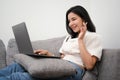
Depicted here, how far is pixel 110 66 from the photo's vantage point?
4.99 ft

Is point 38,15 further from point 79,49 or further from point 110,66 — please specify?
point 110,66

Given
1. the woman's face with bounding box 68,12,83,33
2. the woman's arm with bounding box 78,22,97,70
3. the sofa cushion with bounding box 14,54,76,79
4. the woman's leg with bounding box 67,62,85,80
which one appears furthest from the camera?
the woman's face with bounding box 68,12,83,33

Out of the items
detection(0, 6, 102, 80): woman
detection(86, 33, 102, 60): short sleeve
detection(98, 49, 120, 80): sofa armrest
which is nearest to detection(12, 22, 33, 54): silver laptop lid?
detection(0, 6, 102, 80): woman

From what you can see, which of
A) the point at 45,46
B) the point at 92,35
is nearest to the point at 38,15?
the point at 45,46

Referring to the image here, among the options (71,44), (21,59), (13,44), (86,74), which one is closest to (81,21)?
(71,44)

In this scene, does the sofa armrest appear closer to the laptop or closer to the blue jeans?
the blue jeans

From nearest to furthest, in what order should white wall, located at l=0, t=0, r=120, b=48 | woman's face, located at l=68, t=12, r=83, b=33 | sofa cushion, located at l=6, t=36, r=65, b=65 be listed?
woman's face, located at l=68, t=12, r=83, b=33 < sofa cushion, located at l=6, t=36, r=65, b=65 < white wall, located at l=0, t=0, r=120, b=48

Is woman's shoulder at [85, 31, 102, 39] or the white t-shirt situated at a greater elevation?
woman's shoulder at [85, 31, 102, 39]

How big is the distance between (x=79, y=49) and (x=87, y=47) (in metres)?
0.07

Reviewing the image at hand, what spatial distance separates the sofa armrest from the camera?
1.50m

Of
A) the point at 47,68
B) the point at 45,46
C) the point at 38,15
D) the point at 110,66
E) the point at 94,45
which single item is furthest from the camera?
the point at 38,15

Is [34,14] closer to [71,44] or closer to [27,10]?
[27,10]

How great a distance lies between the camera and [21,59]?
1.47 m

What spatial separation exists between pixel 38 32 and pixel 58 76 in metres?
1.32
